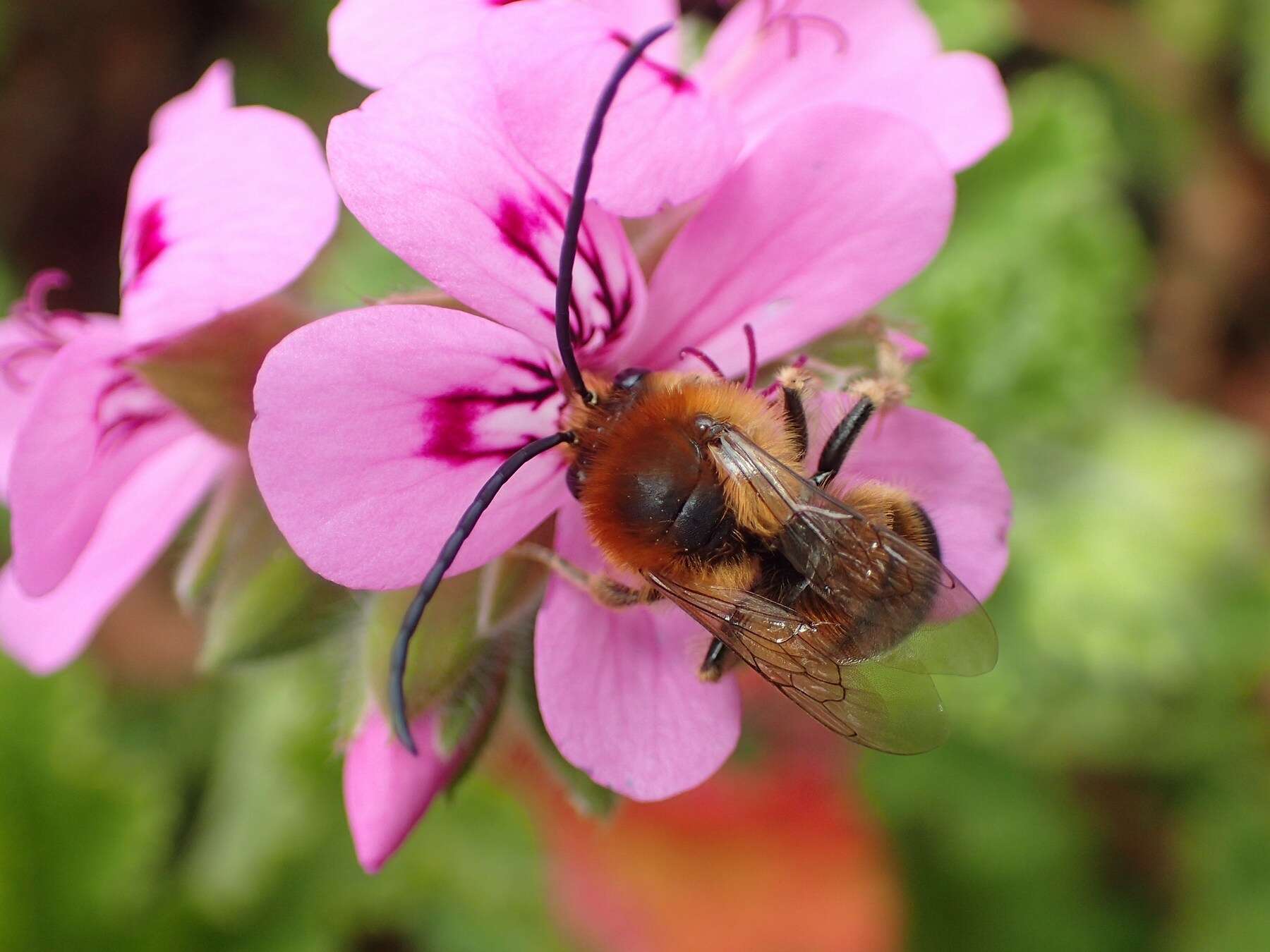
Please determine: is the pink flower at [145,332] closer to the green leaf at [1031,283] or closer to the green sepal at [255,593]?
the green sepal at [255,593]

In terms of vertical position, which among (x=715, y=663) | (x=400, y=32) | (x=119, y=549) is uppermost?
(x=400, y=32)

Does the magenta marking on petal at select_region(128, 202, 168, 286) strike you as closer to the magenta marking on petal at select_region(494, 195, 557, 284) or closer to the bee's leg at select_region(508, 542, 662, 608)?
the magenta marking on petal at select_region(494, 195, 557, 284)

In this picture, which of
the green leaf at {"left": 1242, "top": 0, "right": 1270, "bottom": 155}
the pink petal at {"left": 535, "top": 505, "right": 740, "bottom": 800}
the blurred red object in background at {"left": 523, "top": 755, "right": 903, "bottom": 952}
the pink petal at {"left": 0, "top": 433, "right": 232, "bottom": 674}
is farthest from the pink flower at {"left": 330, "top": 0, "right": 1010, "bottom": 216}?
the green leaf at {"left": 1242, "top": 0, "right": 1270, "bottom": 155}

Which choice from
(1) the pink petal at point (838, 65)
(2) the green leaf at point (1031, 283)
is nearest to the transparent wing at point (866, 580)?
(1) the pink petal at point (838, 65)

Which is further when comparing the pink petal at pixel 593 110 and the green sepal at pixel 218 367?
the green sepal at pixel 218 367

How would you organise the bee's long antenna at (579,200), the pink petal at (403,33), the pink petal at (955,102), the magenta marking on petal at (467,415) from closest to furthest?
the bee's long antenna at (579,200) → the magenta marking on petal at (467,415) → the pink petal at (403,33) → the pink petal at (955,102)

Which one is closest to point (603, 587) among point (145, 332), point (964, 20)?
point (145, 332)

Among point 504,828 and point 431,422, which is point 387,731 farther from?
point 504,828

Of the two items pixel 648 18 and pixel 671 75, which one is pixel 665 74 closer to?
pixel 671 75
